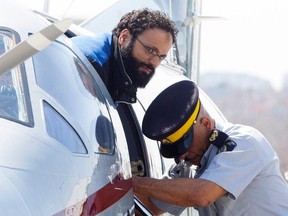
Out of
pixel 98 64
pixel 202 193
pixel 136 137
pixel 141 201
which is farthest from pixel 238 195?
pixel 136 137

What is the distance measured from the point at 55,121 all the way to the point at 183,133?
1.15m

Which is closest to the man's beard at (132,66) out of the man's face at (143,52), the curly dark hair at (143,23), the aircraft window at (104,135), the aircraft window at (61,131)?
the man's face at (143,52)

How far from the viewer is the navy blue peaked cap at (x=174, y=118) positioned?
4051 millimetres

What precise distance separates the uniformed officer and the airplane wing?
1.73 meters

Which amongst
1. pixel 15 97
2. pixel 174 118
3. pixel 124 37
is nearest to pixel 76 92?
pixel 15 97

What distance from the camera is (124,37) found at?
197 inches

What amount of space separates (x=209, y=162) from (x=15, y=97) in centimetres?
158

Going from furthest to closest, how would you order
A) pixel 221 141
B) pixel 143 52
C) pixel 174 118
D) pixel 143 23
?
pixel 143 23 → pixel 143 52 → pixel 221 141 → pixel 174 118

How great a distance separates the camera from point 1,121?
2.74 m

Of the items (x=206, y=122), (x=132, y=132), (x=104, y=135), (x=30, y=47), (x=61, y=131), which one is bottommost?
(x=132, y=132)

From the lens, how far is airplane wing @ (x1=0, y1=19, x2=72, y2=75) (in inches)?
93.0

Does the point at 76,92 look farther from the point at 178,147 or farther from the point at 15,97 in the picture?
the point at 178,147

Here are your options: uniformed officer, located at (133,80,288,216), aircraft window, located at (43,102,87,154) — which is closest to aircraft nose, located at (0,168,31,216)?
aircraft window, located at (43,102,87,154)

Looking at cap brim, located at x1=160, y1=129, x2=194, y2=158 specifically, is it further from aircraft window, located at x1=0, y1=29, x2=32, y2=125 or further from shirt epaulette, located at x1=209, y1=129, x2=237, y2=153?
aircraft window, located at x1=0, y1=29, x2=32, y2=125
